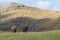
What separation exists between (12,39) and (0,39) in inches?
66.5

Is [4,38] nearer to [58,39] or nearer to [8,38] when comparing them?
[8,38]

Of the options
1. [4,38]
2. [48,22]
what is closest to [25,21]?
[48,22]

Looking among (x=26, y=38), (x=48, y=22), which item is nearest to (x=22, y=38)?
(x=26, y=38)

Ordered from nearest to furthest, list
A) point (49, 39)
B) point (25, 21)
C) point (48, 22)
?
1. point (49, 39)
2. point (48, 22)
3. point (25, 21)

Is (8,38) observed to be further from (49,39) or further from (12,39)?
(49,39)

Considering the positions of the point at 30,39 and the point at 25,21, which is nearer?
the point at 30,39

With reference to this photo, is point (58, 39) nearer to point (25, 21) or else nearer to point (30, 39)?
point (30, 39)

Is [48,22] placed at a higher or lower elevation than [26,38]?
lower

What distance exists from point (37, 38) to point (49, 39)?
1730 mm

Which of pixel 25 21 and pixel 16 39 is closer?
pixel 16 39

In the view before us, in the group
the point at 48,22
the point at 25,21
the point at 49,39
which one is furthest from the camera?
the point at 25,21

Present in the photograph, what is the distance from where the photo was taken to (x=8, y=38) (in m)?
26.6

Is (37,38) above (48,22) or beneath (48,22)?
above

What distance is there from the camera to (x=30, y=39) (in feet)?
85.3
